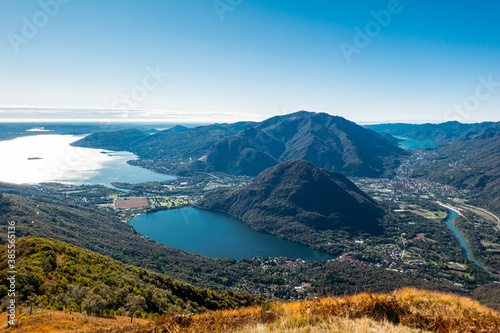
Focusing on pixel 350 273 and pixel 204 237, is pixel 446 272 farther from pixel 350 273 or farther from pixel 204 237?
pixel 204 237

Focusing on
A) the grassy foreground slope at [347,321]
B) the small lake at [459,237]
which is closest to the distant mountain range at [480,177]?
the small lake at [459,237]

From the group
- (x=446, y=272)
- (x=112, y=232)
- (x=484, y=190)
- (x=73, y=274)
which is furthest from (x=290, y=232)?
(x=484, y=190)

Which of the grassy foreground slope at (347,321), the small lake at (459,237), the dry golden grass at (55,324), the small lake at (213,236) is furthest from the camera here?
the small lake at (213,236)

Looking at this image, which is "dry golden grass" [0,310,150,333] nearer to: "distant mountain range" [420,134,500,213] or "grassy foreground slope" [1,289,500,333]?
"grassy foreground slope" [1,289,500,333]

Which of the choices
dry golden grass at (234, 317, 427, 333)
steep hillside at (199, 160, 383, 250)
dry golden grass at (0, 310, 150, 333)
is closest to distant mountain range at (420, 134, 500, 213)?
steep hillside at (199, 160, 383, 250)

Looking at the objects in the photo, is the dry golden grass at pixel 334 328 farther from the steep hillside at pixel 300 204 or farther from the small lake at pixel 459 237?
the small lake at pixel 459 237

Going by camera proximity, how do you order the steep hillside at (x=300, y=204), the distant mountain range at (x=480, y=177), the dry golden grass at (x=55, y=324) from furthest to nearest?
1. the distant mountain range at (x=480, y=177)
2. the steep hillside at (x=300, y=204)
3. the dry golden grass at (x=55, y=324)
